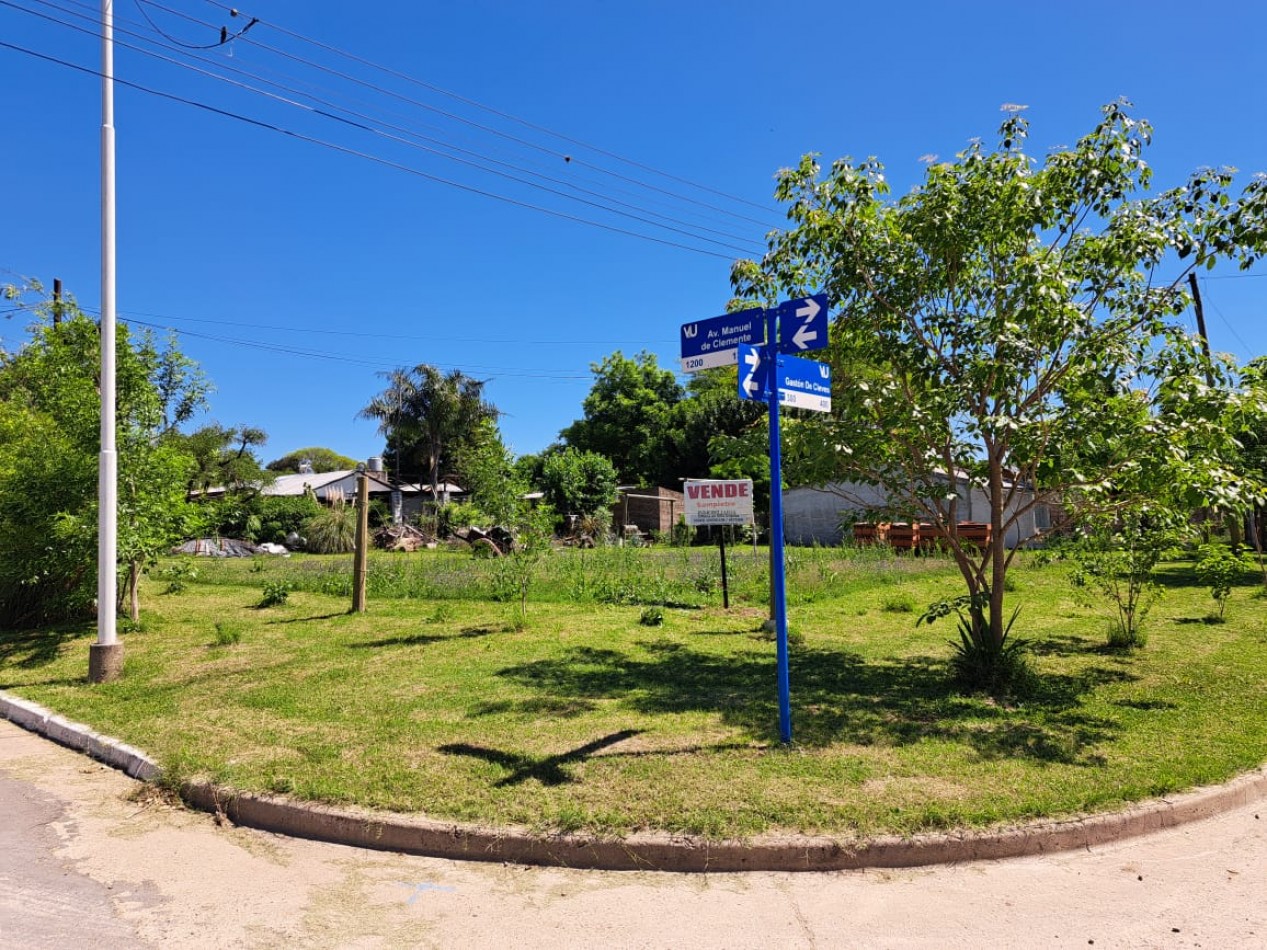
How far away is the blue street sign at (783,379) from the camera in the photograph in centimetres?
556

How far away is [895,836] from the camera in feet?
14.1

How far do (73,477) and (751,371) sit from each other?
10.1 m

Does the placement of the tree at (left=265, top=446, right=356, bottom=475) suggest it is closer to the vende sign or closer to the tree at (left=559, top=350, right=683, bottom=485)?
the tree at (left=559, top=350, right=683, bottom=485)

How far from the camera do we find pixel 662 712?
22.2 ft

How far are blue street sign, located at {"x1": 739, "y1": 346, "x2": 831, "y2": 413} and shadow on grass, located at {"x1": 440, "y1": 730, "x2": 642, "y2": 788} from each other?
2.82 m

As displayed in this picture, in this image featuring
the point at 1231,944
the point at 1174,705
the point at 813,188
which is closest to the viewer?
the point at 1231,944

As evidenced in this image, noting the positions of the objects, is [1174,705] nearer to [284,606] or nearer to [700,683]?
[700,683]

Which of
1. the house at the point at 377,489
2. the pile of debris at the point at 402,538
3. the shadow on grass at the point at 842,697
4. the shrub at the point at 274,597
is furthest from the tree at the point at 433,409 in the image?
the shadow on grass at the point at 842,697

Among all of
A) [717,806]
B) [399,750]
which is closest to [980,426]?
[717,806]

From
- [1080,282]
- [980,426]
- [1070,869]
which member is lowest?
[1070,869]

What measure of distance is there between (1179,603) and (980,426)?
9.60 m

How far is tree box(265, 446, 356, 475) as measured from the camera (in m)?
86.6

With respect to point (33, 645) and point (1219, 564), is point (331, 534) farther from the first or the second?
point (1219, 564)

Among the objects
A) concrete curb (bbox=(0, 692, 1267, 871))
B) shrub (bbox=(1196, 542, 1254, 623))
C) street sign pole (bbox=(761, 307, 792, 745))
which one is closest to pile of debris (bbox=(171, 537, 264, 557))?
concrete curb (bbox=(0, 692, 1267, 871))
